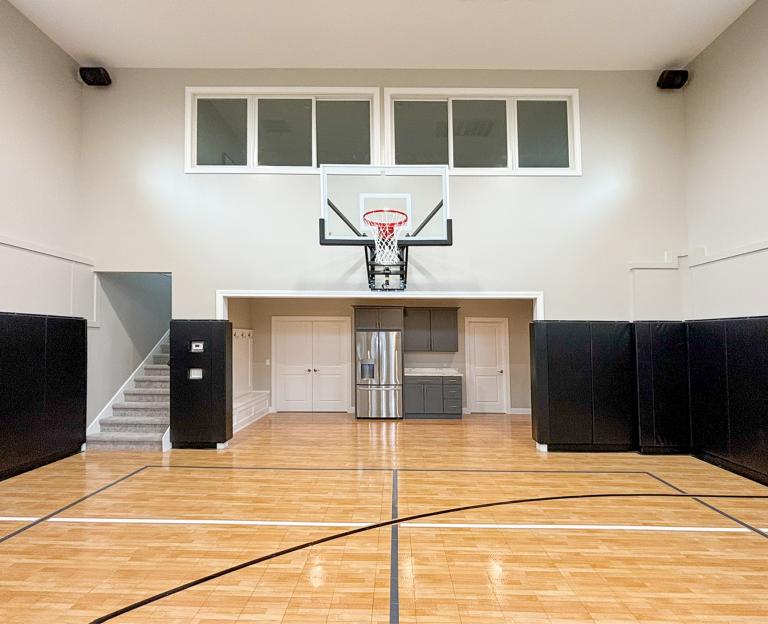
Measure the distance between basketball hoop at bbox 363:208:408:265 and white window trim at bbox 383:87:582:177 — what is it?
3.05ft

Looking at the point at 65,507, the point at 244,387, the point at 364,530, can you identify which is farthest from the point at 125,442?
the point at 364,530

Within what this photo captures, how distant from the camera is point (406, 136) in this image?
6465 mm

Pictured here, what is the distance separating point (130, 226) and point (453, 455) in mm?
5582

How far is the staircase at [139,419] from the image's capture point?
20.1 feet

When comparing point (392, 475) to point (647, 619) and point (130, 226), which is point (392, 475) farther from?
point (130, 226)

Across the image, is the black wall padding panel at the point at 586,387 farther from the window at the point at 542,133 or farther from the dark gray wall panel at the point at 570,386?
the window at the point at 542,133

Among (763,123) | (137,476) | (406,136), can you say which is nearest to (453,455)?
(137,476)

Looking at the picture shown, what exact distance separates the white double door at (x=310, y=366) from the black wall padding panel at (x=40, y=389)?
381 cm

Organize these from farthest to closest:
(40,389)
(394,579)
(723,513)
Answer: (40,389) → (723,513) → (394,579)

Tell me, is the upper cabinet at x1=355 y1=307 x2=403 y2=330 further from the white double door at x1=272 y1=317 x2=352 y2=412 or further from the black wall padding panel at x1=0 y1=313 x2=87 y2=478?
the black wall padding panel at x1=0 y1=313 x2=87 y2=478

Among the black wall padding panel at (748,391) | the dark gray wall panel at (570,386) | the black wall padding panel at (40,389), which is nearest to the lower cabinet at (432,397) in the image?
the dark gray wall panel at (570,386)

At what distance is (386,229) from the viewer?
226 inches

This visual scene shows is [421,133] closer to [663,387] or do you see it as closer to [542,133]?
[542,133]

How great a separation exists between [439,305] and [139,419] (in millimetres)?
5729
